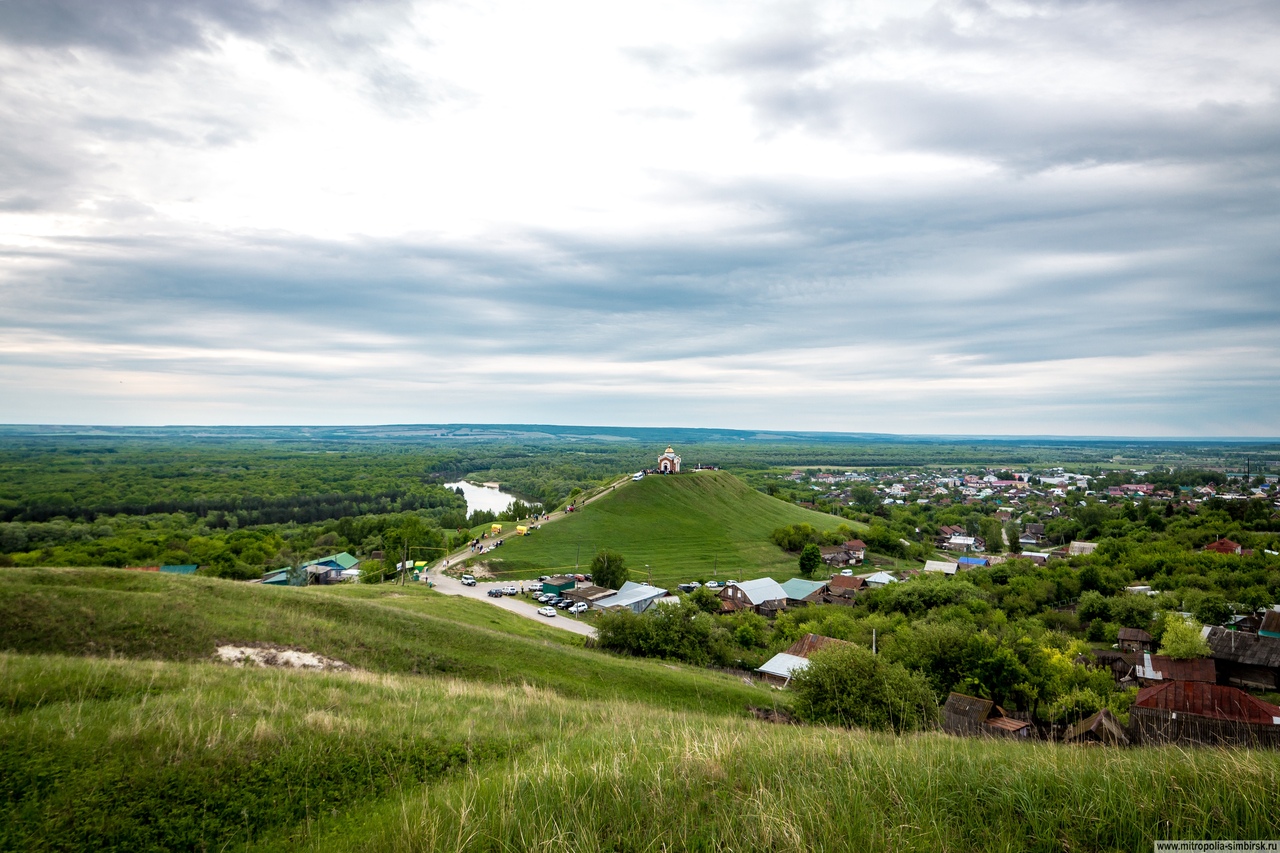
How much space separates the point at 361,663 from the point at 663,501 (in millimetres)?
Result: 67517

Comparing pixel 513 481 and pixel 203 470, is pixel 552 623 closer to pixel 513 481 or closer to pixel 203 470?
pixel 513 481

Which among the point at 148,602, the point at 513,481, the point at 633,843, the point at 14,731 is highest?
the point at 633,843

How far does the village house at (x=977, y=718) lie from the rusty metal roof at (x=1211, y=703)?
212 inches

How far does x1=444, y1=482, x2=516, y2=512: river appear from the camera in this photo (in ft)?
405

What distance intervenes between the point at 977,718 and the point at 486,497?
134512 millimetres

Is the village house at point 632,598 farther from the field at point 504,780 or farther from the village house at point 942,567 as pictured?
the field at point 504,780

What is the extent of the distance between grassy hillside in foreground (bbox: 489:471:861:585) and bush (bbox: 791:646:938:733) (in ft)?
131

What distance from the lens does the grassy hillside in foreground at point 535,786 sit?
13.8ft

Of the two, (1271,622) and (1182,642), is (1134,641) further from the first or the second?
(1271,622)

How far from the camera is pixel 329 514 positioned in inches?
4183

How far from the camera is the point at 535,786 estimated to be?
5219mm

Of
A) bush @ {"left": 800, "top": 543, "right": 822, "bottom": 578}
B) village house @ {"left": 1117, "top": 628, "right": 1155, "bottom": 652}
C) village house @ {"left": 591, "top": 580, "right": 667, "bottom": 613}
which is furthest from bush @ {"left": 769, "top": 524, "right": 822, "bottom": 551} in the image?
village house @ {"left": 1117, "top": 628, "right": 1155, "bottom": 652}

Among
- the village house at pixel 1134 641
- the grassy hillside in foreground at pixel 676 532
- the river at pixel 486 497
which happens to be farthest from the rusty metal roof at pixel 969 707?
the river at pixel 486 497

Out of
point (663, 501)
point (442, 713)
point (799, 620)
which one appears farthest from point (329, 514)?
point (442, 713)
